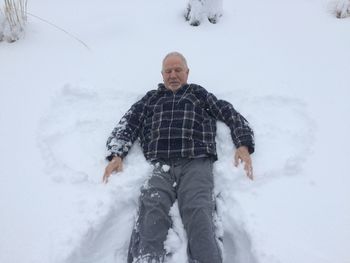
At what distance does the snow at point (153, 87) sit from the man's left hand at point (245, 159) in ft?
0.17

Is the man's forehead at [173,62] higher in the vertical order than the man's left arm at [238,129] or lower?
higher

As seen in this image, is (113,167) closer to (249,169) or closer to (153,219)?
(153,219)

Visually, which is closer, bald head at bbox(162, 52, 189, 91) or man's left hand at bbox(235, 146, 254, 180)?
man's left hand at bbox(235, 146, 254, 180)

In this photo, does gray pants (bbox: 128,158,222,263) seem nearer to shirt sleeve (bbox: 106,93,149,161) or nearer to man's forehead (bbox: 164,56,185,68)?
shirt sleeve (bbox: 106,93,149,161)

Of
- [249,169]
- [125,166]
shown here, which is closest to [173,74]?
[125,166]

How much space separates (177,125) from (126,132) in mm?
361

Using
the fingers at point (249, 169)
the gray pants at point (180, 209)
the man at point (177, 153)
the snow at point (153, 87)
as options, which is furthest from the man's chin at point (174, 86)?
the fingers at point (249, 169)

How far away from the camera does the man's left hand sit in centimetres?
227

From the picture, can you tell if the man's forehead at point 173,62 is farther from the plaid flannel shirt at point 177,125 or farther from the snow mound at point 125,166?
the snow mound at point 125,166

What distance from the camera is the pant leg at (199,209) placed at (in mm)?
1861

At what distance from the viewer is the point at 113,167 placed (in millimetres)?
2338

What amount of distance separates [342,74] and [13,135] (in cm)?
267

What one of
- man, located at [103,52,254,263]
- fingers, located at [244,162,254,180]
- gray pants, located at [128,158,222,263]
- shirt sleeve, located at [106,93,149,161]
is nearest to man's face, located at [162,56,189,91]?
man, located at [103,52,254,263]

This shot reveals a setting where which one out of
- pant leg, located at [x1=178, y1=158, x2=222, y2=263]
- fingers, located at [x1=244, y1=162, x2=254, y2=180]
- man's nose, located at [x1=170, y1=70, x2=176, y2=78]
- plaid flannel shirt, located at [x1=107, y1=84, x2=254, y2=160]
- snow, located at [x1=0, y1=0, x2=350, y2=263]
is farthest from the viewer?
man's nose, located at [x1=170, y1=70, x2=176, y2=78]
